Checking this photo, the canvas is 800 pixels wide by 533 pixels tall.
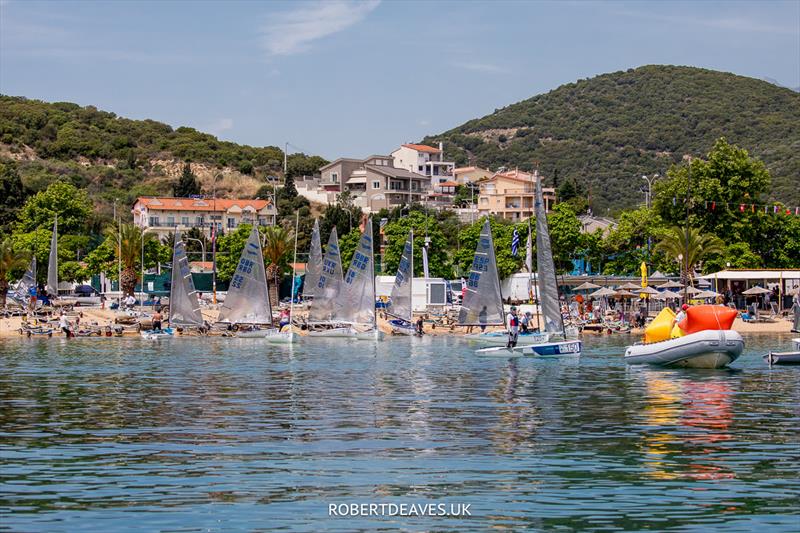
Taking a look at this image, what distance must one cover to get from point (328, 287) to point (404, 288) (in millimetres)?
5001

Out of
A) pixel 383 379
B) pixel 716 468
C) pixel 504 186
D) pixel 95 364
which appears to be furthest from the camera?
pixel 504 186

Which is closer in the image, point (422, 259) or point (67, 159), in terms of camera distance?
point (422, 259)

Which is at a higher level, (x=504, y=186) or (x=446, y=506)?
(x=504, y=186)

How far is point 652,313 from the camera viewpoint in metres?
87.0

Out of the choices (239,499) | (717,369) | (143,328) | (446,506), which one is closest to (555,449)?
(446,506)

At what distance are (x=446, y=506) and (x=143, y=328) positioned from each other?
5879 cm

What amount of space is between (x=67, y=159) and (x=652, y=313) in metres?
133

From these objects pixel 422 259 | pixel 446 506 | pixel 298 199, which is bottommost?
pixel 446 506

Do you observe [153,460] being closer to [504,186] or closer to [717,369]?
[717,369]

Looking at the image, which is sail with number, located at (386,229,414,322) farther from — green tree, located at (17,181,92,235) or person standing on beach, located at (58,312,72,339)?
green tree, located at (17,181,92,235)

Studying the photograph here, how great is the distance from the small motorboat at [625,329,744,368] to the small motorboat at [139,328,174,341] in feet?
107

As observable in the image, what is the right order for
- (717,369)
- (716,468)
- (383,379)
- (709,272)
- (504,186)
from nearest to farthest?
(716,468) < (383,379) < (717,369) < (709,272) < (504,186)

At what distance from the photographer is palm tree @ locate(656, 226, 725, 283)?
87375 mm

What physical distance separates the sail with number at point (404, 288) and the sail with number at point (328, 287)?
3.76 m
